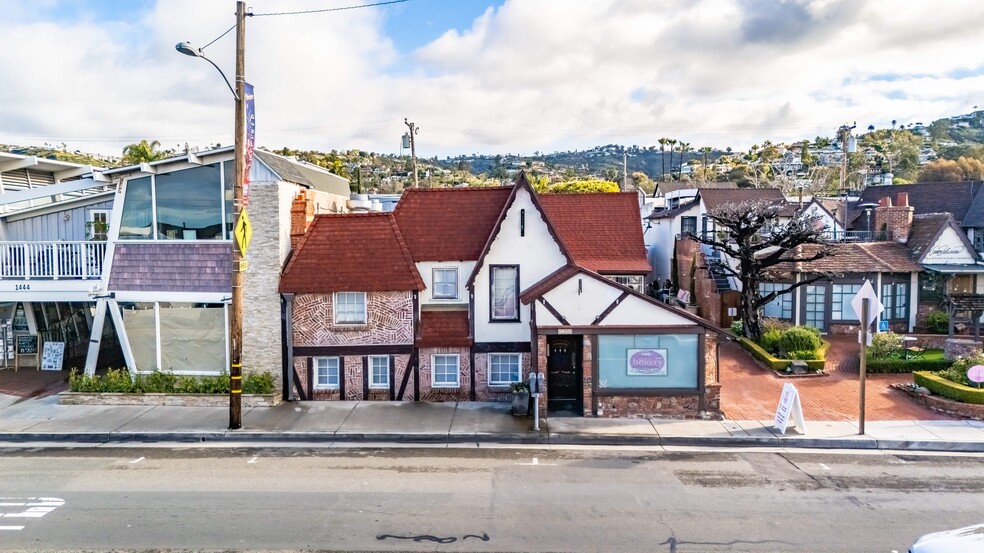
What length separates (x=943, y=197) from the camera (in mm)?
32906

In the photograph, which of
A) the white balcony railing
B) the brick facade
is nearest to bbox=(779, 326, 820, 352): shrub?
the brick facade

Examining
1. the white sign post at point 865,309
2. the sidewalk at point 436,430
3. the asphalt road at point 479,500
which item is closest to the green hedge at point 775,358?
the sidewalk at point 436,430

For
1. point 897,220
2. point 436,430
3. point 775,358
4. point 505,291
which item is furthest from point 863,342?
point 897,220

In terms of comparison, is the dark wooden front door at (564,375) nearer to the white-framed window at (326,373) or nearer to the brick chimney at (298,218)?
the white-framed window at (326,373)

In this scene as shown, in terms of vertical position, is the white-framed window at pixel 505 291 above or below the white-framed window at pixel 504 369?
above

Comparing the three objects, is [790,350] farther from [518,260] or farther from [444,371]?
[444,371]

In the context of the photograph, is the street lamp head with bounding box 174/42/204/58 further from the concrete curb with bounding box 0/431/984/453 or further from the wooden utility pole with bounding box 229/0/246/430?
the concrete curb with bounding box 0/431/984/453

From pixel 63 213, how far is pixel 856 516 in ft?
70.8

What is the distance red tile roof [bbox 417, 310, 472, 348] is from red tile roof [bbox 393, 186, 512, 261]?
59.1 inches

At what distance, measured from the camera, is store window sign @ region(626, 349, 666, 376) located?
15.0 meters

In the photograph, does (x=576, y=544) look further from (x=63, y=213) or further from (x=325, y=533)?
(x=63, y=213)

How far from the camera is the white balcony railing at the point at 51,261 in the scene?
17219 millimetres

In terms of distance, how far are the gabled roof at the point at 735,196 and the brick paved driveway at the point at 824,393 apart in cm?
1114

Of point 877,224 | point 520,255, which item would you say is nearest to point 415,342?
point 520,255
